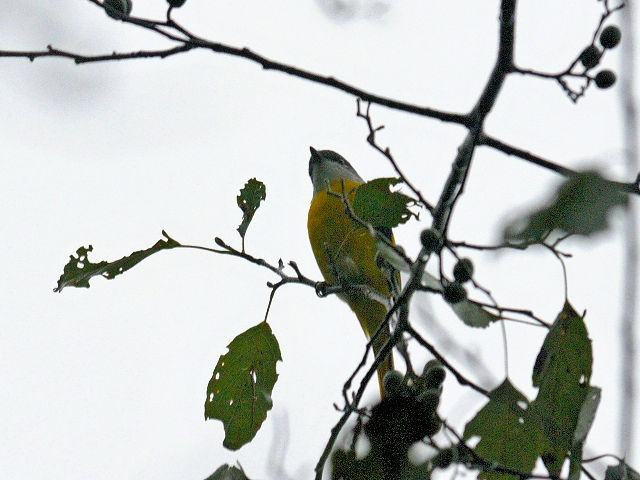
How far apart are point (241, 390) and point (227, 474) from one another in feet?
1.35

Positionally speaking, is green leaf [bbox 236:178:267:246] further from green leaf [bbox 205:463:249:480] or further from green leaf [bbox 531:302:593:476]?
green leaf [bbox 531:302:593:476]

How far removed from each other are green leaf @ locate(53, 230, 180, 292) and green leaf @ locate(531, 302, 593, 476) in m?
1.16

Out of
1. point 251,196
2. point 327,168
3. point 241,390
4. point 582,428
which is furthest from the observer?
point 327,168

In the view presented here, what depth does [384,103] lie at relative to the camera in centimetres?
182

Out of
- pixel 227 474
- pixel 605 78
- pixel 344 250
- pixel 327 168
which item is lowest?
pixel 227 474

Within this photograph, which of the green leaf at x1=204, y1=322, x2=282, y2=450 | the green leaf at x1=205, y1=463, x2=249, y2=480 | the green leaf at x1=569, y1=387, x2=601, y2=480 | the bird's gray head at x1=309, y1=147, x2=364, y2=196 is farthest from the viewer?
the bird's gray head at x1=309, y1=147, x2=364, y2=196

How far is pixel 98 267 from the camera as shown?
249 cm

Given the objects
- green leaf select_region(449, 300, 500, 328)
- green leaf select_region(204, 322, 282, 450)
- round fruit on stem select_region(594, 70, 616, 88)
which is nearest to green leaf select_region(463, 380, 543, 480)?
green leaf select_region(449, 300, 500, 328)

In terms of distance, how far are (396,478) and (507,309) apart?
545 millimetres

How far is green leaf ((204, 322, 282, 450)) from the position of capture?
2.36m

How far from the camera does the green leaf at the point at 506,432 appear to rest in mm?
1875

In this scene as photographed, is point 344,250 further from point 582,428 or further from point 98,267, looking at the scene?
point 582,428

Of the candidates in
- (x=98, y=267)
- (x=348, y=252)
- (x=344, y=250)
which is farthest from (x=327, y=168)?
(x=98, y=267)

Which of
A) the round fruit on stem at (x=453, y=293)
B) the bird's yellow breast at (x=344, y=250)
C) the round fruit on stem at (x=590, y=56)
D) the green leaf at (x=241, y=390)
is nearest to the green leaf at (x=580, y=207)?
the round fruit on stem at (x=453, y=293)
